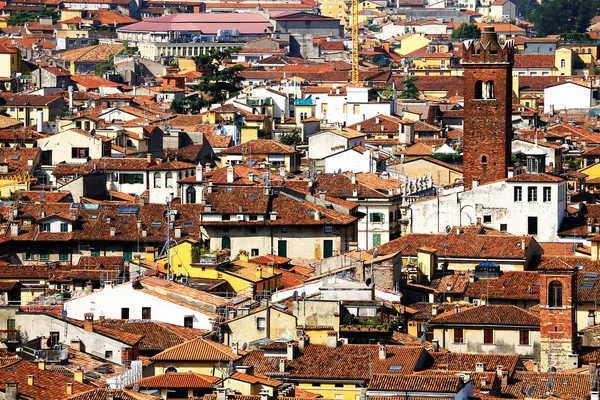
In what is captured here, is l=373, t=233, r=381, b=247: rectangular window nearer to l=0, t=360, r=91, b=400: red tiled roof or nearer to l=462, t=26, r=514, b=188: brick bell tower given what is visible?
l=462, t=26, r=514, b=188: brick bell tower

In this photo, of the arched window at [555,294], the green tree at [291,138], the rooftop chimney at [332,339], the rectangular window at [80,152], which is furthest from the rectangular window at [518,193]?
the green tree at [291,138]

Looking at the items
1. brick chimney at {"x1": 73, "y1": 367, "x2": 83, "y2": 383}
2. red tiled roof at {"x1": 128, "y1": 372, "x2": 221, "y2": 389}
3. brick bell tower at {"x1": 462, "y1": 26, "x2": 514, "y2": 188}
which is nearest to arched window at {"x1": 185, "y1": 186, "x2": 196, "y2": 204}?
brick bell tower at {"x1": 462, "y1": 26, "x2": 514, "y2": 188}

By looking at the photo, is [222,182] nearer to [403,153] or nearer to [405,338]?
[403,153]

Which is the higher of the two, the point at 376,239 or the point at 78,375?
the point at 78,375

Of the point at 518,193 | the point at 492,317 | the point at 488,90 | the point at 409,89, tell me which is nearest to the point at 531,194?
the point at 518,193

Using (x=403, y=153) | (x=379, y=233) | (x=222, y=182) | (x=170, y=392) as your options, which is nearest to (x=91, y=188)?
(x=222, y=182)

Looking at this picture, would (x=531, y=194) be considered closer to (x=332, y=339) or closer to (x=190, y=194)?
(x=190, y=194)
